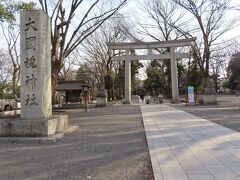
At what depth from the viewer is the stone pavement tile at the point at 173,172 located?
19.3ft

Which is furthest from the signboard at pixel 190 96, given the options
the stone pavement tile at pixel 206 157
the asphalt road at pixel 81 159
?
the stone pavement tile at pixel 206 157

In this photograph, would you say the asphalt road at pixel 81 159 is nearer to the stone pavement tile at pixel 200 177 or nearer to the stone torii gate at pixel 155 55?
the stone pavement tile at pixel 200 177

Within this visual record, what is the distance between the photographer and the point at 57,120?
11.6 meters

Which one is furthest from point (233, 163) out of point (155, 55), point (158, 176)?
point (155, 55)

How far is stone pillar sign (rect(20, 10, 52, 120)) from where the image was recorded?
1139 centimetres

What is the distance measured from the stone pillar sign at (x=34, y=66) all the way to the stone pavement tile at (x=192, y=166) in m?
5.72

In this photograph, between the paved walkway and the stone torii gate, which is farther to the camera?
the stone torii gate

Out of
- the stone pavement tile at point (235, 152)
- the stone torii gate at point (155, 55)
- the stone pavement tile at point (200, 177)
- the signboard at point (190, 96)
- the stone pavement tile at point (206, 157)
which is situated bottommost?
the stone pavement tile at point (200, 177)

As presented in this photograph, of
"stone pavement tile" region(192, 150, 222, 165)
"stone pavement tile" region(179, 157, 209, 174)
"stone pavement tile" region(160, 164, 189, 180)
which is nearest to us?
"stone pavement tile" region(160, 164, 189, 180)

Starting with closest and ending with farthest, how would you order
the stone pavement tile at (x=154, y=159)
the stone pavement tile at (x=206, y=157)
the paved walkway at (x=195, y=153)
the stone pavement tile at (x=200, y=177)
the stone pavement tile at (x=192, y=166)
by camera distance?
the stone pavement tile at (x=200, y=177), the paved walkway at (x=195, y=153), the stone pavement tile at (x=192, y=166), the stone pavement tile at (x=154, y=159), the stone pavement tile at (x=206, y=157)

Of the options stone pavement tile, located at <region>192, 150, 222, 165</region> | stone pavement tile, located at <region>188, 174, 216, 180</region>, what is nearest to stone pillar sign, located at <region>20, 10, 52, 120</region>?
stone pavement tile, located at <region>192, 150, 222, 165</region>

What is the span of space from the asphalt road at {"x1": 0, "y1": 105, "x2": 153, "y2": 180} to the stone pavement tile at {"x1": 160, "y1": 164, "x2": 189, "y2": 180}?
0.29m

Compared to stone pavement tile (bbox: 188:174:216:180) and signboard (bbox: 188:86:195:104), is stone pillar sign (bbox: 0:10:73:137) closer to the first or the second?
stone pavement tile (bbox: 188:174:216:180)

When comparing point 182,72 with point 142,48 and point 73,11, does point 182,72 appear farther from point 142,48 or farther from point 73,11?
point 73,11
